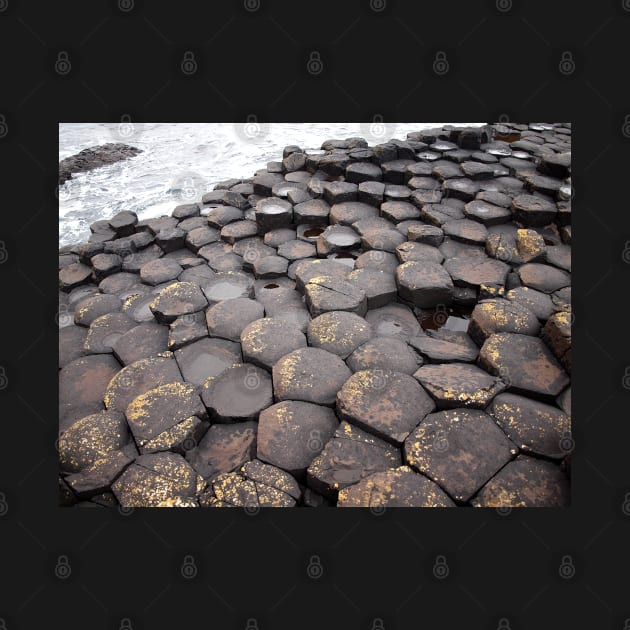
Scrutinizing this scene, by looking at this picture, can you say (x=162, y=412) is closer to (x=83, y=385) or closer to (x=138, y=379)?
(x=138, y=379)

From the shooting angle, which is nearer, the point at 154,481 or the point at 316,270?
the point at 154,481

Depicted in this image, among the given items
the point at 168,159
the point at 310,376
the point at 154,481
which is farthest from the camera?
the point at 168,159

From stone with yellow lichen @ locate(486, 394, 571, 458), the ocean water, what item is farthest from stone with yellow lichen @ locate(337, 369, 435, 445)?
the ocean water

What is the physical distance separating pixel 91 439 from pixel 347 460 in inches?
44.9

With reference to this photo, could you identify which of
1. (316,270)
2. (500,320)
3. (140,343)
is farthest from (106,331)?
(500,320)

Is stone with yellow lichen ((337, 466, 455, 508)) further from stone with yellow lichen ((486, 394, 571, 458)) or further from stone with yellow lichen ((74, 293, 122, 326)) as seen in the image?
stone with yellow lichen ((74, 293, 122, 326))

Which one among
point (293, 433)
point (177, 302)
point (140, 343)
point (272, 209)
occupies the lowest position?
point (293, 433)

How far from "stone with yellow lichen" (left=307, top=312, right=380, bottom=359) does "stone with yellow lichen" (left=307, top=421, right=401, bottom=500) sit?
0.52 metres

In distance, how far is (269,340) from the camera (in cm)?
241

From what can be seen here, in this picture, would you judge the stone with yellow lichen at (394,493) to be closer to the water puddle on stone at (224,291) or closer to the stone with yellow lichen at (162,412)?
the stone with yellow lichen at (162,412)

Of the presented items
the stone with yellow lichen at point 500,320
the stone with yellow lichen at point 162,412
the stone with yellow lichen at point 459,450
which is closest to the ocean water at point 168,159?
the stone with yellow lichen at point 162,412

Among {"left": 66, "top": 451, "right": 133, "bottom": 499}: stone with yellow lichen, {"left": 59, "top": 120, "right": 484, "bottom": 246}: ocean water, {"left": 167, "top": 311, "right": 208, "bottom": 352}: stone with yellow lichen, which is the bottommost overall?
{"left": 66, "top": 451, "right": 133, "bottom": 499}: stone with yellow lichen

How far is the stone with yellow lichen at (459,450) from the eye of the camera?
1764mm

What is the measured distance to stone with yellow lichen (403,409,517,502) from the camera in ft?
5.79
